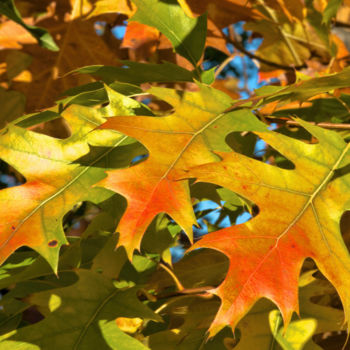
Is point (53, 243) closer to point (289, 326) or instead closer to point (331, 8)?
point (289, 326)

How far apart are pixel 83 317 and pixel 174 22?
0.50 meters

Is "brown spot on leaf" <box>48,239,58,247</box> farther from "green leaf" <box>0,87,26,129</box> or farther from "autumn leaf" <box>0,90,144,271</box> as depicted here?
"green leaf" <box>0,87,26,129</box>

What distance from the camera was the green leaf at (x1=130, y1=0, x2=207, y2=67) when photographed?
3.06 ft

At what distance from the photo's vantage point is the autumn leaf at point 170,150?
66 cm

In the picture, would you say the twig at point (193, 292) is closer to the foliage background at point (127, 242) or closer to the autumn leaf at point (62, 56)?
the foliage background at point (127, 242)

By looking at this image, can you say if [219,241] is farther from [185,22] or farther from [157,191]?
[185,22]

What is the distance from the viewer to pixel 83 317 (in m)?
0.85

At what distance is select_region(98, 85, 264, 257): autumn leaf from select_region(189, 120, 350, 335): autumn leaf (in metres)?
0.04

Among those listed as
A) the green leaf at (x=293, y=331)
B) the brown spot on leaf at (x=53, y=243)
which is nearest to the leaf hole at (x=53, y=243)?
the brown spot on leaf at (x=53, y=243)

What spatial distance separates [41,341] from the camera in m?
0.80

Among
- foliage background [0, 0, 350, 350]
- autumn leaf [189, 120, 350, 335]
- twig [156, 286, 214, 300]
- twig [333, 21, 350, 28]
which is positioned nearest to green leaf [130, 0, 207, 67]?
foliage background [0, 0, 350, 350]

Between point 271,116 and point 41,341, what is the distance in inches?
19.8

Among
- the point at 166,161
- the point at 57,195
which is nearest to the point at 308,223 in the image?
the point at 166,161

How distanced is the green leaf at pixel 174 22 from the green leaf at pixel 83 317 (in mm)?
403
